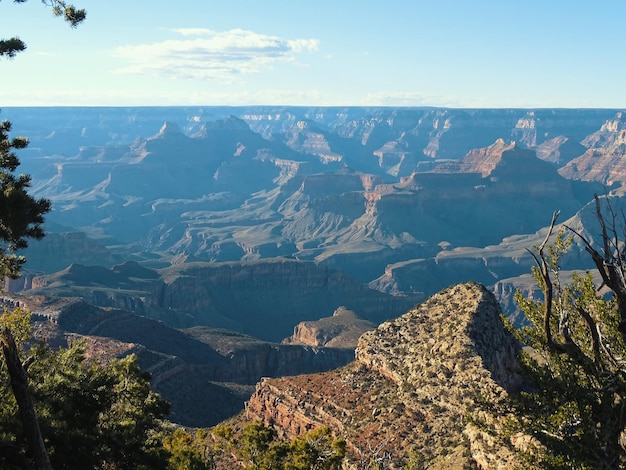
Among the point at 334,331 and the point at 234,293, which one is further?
the point at 234,293

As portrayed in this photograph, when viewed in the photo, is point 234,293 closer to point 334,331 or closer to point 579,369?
point 334,331

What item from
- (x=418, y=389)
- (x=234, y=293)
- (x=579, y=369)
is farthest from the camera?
(x=234, y=293)

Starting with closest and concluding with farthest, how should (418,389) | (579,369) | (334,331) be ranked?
(579,369), (418,389), (334,331)

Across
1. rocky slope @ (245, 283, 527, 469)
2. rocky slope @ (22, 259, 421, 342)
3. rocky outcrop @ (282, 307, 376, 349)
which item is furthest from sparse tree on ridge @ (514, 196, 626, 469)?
rocky slope @ (22, 259, 421, 342)

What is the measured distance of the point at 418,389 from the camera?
38938mm

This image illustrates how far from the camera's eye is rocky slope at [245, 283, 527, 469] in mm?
32594

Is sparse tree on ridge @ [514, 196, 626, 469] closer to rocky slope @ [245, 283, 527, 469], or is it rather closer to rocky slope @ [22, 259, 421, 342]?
rocky slope @ [245, 283, 527, 469]

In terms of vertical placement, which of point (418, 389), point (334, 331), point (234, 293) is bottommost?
point (234, 293)

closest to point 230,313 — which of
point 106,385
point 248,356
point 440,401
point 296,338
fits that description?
point 296,338

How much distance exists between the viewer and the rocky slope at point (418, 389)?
32.6 m

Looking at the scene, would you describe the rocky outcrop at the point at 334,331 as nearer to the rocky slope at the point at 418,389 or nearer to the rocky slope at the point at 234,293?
the rocky slope at the point at 234,293

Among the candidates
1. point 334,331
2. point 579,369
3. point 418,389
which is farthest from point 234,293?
point 579,369

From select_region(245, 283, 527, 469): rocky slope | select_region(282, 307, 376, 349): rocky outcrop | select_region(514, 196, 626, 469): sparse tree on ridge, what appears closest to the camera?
select_region(514, 196, 626, 469): sparse tree on ridge

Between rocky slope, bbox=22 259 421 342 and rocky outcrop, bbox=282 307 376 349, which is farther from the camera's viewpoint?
rocky slope, bbox=22 259 421 342
